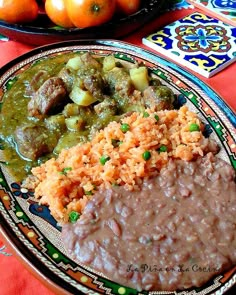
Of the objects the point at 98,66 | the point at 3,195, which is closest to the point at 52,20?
the point at 98,66

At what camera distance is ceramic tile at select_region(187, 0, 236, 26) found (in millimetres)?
3404

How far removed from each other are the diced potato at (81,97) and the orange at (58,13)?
Result: 793 millimetres

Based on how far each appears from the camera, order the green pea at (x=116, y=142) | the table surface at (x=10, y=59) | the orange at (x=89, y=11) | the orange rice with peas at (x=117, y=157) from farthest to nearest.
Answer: the orange at (x=89, y=11) → the green pea at (x=116, y=142) → the orange rice with peas at (x=117, y=157) → the table surface at (x=10, y=59)

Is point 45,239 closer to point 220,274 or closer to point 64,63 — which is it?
point 220,274

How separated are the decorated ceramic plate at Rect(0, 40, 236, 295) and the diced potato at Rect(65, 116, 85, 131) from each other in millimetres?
375

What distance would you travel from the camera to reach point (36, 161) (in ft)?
7.32

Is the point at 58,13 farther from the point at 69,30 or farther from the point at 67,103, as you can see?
the point at 67,103

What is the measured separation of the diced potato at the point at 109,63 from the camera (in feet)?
8.71

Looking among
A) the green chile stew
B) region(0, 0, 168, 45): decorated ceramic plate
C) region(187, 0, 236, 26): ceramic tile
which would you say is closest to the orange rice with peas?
the green chile stew

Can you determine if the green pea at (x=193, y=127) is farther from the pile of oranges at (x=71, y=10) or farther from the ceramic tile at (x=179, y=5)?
the ceramic tile at (x=179, y=5)

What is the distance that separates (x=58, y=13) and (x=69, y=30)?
18cm

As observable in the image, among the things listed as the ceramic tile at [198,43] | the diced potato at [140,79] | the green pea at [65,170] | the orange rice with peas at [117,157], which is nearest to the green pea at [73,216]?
the orange rice with peas at [117,157]

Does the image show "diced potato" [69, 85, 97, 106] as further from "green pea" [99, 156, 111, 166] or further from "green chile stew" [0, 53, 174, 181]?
"green pea" [99, 156, 111, 166]

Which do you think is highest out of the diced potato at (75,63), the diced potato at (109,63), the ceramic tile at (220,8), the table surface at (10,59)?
the diced potato at (75,63)
